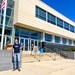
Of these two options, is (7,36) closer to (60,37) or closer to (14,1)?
(14,1)

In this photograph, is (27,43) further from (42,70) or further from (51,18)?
(42,70)

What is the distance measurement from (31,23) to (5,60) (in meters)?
15.2

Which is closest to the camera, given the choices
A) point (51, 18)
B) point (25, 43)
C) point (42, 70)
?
point (42, 70)

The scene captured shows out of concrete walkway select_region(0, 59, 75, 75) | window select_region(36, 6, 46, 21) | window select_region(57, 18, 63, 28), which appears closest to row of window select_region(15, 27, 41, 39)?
window select_region(36, 6, 46, 21)

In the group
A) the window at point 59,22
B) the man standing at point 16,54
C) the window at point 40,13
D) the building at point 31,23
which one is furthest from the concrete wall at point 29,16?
the man standing at point 16,54

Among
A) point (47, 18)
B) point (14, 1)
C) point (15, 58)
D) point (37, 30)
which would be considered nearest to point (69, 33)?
point (47, 18)

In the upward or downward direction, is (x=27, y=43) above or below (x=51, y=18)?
below

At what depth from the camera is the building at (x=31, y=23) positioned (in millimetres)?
22328

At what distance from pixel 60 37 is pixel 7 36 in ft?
59.3

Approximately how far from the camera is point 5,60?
31.0 ft

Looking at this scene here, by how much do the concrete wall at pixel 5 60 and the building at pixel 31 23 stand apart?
11444 millimetres

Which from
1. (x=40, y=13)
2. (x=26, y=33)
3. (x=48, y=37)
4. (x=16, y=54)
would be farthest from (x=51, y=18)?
(x=16, y=54)

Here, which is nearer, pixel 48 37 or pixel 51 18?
pixel 51 18

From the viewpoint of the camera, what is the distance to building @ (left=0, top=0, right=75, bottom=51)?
22328 millimetres
